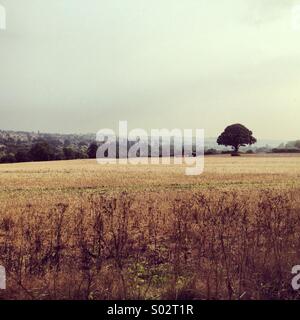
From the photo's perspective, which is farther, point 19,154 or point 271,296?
point 19,154

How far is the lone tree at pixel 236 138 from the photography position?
5703 cm

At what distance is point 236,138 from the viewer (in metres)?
59.5

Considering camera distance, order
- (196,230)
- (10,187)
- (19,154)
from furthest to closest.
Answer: (19,154), (10,187), (196,230)

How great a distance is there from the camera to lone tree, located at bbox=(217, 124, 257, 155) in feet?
187

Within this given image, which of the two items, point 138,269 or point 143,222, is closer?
point 138,269

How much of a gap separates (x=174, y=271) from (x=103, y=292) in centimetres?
102

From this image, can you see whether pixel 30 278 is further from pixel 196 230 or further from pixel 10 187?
pixel 10 187

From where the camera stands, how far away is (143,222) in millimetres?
8539
